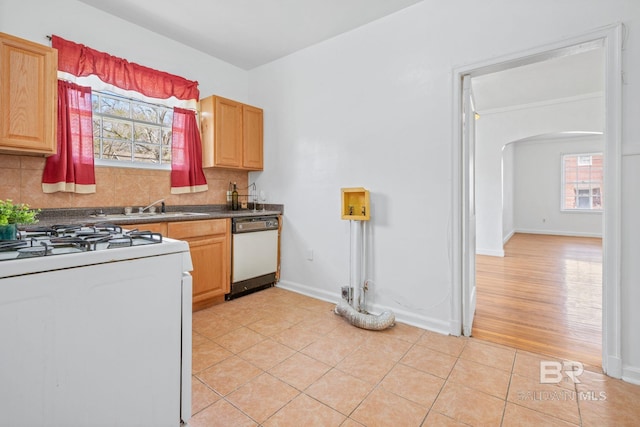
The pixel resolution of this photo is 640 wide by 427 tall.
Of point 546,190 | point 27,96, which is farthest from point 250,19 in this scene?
point 546,190

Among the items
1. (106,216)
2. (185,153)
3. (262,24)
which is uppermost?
(262,24)

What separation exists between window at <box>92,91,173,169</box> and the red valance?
0.47ft

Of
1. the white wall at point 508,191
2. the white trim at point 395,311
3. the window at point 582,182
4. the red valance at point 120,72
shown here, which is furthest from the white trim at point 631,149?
the window at point 582,182

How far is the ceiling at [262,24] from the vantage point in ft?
8.70

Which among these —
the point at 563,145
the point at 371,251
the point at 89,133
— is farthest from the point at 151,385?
the point at 563,145

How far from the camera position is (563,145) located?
813cm

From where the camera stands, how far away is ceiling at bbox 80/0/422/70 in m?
2.64

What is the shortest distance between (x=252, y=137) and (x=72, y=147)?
175 cm

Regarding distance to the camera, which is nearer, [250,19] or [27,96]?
[27,96]

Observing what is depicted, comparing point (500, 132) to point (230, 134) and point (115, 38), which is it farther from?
point (115, 38)

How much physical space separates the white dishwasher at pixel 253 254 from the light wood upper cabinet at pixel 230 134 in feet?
2.47

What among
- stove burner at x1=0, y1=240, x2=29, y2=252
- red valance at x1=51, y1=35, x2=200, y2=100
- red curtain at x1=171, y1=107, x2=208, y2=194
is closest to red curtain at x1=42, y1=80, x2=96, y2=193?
red valance at x1=51, y1=35, x2=200, y2=100

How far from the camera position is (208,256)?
116 inches

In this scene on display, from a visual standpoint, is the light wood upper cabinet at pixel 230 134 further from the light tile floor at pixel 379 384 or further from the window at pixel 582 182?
the window at pixel 582 182
